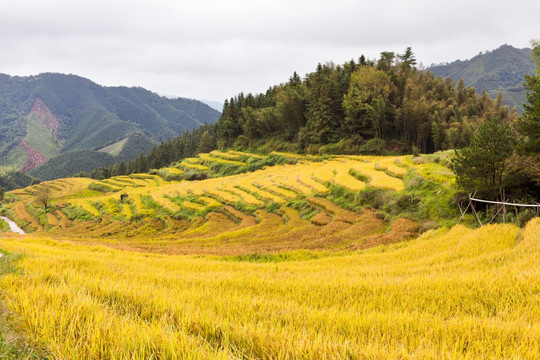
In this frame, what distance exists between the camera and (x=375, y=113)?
170 feet

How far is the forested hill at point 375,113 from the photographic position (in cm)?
4975

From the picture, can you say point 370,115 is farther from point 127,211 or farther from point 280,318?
point 280,318

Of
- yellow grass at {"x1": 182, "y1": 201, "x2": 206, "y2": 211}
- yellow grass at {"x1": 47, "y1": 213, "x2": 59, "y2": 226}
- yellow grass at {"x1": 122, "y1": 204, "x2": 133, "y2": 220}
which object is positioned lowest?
yellow grass at {"x1": 47, "y1": 213, "x2": 59, "y2": 226}

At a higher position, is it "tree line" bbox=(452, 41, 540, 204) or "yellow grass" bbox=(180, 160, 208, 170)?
"tree line" bbox=(452, 41, 540, 204)

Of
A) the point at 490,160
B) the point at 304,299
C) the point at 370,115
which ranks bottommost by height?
the point at 304,299

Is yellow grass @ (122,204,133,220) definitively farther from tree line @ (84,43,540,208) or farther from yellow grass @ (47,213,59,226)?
tree line @ (84,43,540,208)

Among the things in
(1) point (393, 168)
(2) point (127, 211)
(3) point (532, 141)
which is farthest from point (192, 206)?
(3) point (532, 141)

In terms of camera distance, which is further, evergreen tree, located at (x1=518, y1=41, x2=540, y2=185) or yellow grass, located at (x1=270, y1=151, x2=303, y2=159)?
yellow grass, located at (x1=270, y1=151, x2=303, y2=159)

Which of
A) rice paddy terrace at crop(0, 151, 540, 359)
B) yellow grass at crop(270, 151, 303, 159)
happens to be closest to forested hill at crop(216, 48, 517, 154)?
yellow grass at crop(270, 151, 303, 159)

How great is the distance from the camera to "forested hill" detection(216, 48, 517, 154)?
49750 mm

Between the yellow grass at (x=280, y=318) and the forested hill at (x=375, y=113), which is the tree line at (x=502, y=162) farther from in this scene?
the forested hill at (x=375, y=113)

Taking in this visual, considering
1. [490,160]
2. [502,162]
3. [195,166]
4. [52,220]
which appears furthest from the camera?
[195,166]

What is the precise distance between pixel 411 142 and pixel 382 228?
136 feet

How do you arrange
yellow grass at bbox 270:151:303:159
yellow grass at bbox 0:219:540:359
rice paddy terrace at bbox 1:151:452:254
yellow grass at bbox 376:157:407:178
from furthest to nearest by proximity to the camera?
yellow grass at bbox 270:151:303:159, yellow grass at bbox 376:157:407:178, rice paddy terrace at bbox 1:151:452:254, yellow grass at bbox 0:219:540:359
